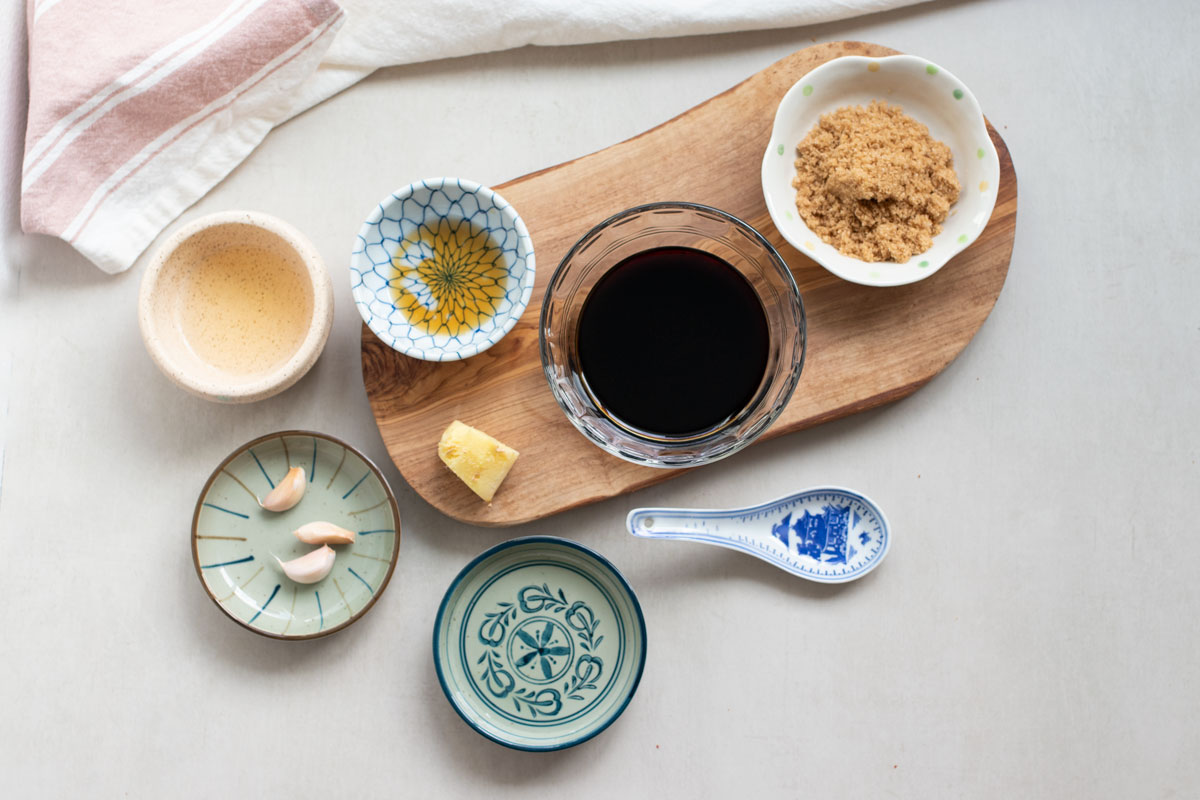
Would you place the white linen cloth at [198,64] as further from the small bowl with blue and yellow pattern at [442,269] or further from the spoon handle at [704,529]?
the spoon handle at [704,529]

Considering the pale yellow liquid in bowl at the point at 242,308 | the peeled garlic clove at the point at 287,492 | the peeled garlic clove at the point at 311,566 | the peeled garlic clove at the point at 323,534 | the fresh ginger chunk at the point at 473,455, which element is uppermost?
the pale yellow liquid in bowl at the point at 242,308

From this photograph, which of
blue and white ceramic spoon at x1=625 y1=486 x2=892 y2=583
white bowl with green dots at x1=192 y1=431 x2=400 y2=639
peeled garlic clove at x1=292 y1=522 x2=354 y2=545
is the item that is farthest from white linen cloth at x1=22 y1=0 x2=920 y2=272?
blue and white ceramic spoon at x1=625 y1=486 x2=892 y2=583

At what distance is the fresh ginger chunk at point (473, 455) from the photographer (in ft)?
3.73

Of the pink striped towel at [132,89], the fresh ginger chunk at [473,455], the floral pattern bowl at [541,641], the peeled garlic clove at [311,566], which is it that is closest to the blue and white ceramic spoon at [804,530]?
the floral pattern bowl at [541,641]

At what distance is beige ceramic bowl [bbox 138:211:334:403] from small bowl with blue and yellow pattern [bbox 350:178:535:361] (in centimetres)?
7

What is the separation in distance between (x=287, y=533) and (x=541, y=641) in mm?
430

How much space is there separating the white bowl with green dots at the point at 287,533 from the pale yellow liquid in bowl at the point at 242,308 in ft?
0.44

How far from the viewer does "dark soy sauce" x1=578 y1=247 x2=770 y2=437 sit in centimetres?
112

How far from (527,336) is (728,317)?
30 centimetres

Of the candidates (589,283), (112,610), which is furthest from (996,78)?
(112,610)

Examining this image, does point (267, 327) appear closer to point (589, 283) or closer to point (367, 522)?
point (367, 522)

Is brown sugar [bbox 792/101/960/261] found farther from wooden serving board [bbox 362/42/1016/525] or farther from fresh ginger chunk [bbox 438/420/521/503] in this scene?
fresh ginger chunk [bbox 438/420/521/503]

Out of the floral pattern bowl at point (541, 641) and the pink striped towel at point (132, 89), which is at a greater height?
the pink striped towel at point (132, 89)

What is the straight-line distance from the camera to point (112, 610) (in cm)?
130
